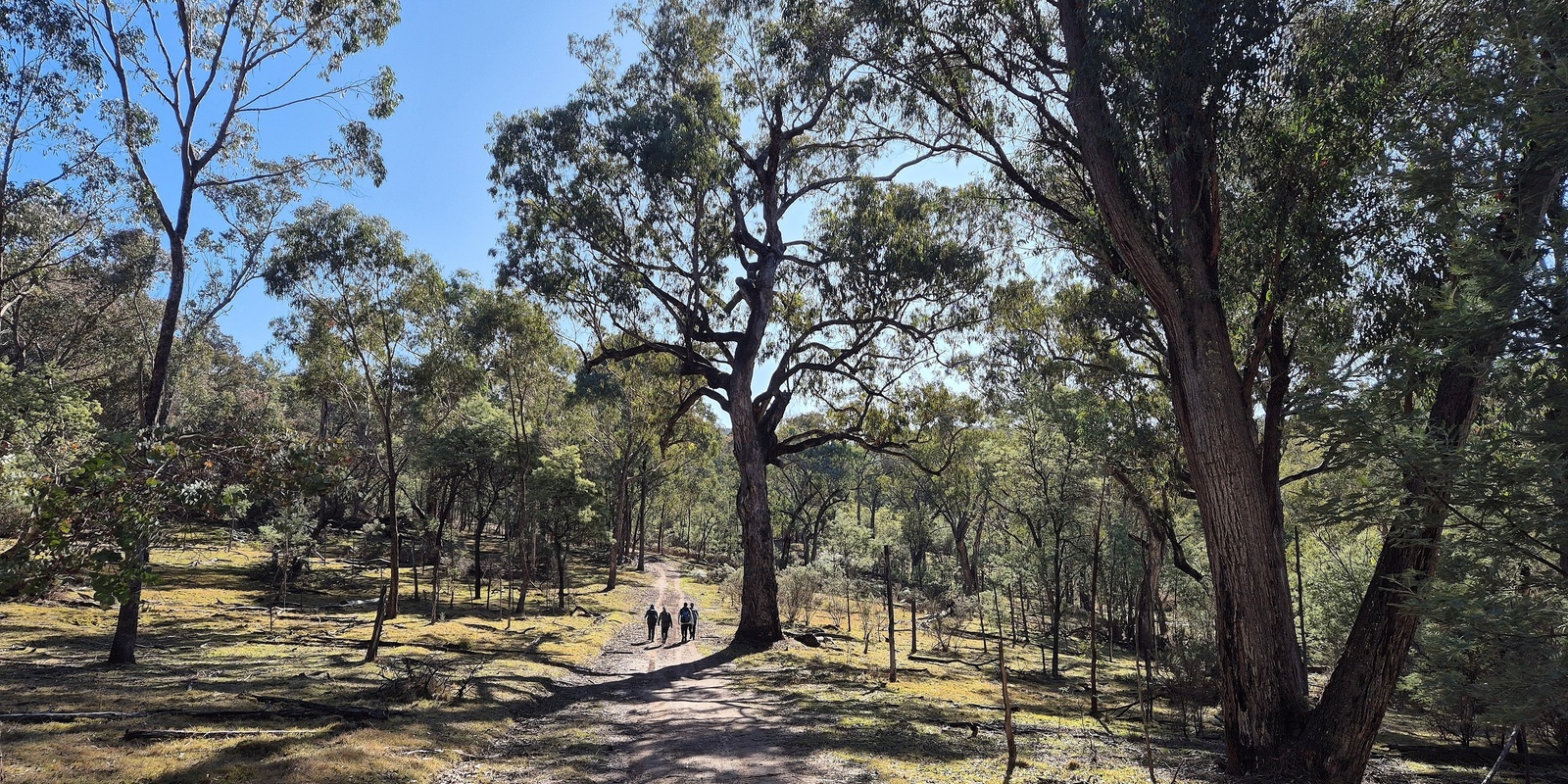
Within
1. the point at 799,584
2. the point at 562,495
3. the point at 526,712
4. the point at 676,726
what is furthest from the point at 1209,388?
the point at 562,495

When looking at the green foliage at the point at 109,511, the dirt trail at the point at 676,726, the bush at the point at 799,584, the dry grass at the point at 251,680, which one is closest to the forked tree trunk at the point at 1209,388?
the dirt trail at the point at 676,726

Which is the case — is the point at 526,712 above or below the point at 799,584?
below

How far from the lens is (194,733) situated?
8.38 metres

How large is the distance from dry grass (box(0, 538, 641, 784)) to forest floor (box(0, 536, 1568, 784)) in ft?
0.16

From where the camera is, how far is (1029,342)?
62.7 feet

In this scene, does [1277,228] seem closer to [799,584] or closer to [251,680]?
[251,680]

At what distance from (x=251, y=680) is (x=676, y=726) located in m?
7.90

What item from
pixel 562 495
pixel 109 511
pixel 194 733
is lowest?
pixel 194 733

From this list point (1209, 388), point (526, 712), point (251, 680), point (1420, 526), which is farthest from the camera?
point (526, 712)

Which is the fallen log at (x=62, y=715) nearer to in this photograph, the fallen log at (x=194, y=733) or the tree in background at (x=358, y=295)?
the fallen log at (x=194, y=733)

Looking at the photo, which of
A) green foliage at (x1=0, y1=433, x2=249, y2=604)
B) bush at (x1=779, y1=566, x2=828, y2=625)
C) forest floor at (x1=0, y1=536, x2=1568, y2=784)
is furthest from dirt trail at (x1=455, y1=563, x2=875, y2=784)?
bush at (x1=779, y1=566, x2=828, y2=625)

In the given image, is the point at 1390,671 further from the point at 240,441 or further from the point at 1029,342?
the point at 1029,342

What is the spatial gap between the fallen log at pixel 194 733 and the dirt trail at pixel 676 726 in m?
2.73

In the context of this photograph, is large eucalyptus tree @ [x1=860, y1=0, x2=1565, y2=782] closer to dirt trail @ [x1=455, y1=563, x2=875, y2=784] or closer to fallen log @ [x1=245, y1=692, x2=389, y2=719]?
dirt trail @ [x1=455, y1=563, x2=875, y2=784]
